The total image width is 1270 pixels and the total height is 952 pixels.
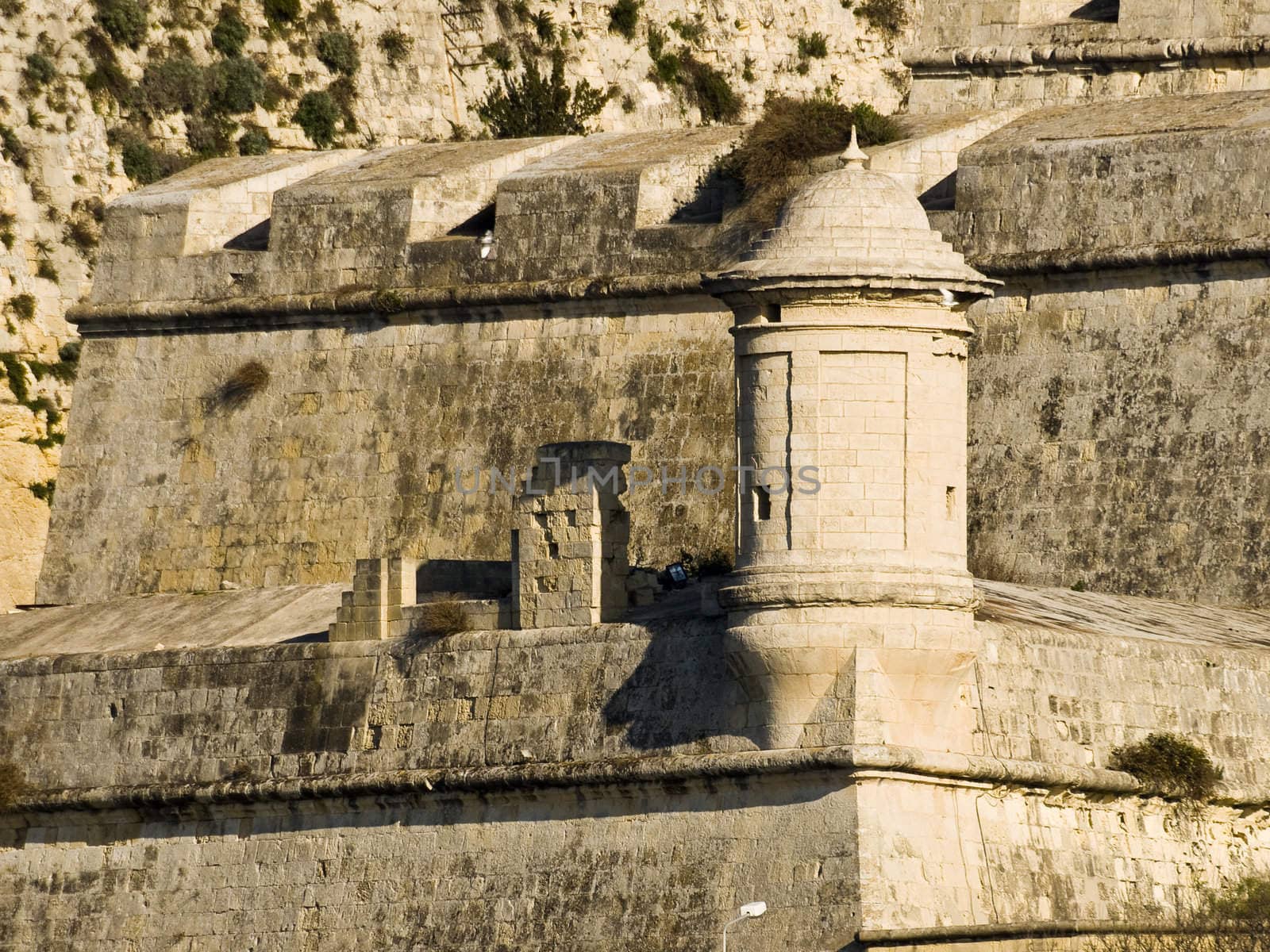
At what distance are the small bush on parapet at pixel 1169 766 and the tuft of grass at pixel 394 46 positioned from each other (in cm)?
1660

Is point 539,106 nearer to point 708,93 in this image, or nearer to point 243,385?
point 708,93

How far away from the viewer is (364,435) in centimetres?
3419

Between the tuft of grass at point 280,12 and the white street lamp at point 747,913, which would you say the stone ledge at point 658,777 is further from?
the tuft of grass at point 280,12

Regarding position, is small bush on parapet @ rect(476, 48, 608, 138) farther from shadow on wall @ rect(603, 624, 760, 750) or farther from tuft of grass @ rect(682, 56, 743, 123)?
shadow on wall @ rect(603, 624, 760, 750)

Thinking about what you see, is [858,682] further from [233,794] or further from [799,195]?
[233,794]

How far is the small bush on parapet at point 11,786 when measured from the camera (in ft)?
101

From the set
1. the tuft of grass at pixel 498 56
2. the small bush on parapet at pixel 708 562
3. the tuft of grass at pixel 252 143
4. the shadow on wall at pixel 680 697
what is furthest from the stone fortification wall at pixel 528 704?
the tuft of grass at pixel 498 56

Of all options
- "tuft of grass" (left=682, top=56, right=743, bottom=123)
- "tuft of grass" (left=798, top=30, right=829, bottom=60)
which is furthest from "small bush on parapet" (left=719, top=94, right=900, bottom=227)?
"tuft of grass" (left=798, top=30, right=829, bottom=60)

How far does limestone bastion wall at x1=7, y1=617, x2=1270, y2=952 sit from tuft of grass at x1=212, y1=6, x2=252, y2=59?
1124 centimetres

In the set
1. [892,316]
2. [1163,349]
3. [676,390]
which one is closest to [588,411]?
[676,390]

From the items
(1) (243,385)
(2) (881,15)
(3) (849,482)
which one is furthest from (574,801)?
(2) (881,15)

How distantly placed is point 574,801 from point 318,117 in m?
15.0

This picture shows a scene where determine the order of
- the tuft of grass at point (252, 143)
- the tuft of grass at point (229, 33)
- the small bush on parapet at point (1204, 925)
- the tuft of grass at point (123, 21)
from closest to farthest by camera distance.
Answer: the small bush on parapet at point (1204, 925) < the tuft of grass at point (123, 21) < the tuft of grass at point (252, 143) < the tuft of grass at point (229, 33)

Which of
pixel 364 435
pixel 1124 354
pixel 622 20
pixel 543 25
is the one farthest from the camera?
pixel 622 20
